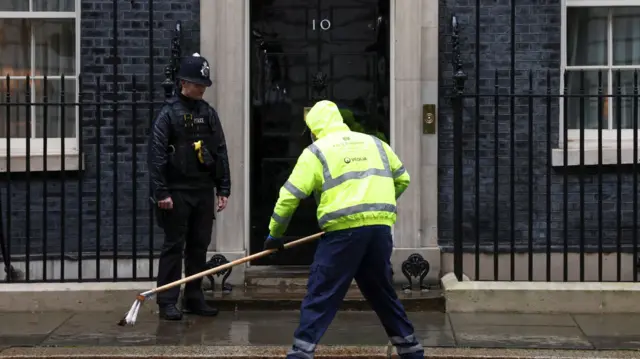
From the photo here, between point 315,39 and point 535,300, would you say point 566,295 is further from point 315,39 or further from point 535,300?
point 315,39

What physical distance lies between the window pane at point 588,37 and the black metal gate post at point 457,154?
1244 millimetres

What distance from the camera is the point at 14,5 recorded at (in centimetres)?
921

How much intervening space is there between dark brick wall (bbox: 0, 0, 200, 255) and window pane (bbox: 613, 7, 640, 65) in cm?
357

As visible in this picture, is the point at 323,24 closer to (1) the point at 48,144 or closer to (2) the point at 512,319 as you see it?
(1) the point at 48,144

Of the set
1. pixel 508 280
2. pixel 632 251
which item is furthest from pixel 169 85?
pixel 632 251

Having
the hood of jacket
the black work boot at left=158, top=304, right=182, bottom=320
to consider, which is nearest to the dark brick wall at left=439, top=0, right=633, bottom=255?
the black work boot at left=158, top=304, right=182, bottom=320

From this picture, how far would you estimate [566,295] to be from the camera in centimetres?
827

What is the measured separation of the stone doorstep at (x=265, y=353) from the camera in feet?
22.4

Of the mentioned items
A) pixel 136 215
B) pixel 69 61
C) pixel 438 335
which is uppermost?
pixel 69 61

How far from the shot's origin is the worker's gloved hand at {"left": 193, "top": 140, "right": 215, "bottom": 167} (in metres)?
7.86

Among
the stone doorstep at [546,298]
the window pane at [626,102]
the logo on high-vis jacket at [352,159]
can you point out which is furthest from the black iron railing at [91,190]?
the window pane at [626,102]

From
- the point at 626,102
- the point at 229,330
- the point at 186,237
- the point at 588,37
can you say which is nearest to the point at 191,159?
the point at 186,237

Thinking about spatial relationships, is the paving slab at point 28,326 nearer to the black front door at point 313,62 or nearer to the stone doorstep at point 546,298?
the black front door at point 313,62

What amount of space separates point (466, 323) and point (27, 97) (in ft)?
12.2
